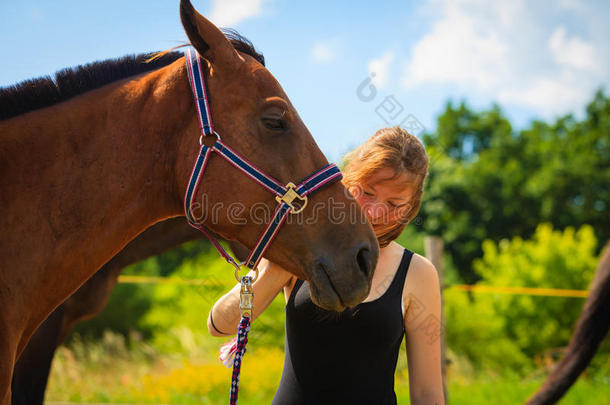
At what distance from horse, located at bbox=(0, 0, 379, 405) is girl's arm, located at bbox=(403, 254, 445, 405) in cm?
29

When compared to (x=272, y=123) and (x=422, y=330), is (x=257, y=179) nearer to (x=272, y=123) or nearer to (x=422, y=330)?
(x=272, y=123)

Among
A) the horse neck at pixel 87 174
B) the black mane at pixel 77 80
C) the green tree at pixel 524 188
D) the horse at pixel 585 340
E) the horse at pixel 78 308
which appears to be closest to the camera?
the horse neck at pixel 87 174

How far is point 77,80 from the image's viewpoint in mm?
1811

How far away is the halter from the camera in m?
1.70

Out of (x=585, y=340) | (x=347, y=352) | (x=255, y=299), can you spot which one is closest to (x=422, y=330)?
(x=347, y=352)

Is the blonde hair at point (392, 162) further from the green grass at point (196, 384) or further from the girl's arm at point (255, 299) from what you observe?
the green grass at point (196, 384)

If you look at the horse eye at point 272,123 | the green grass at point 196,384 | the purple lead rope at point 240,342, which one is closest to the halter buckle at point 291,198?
the horse eye at point 272,123

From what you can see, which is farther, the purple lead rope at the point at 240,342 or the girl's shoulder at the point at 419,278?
the girl's shoulder at the point at 419,278

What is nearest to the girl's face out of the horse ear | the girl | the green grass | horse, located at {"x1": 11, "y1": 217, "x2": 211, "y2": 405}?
the girl

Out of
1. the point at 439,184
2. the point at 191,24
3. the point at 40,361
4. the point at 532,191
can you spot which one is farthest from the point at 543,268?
the point at 532,191

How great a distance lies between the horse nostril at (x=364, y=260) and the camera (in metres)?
1.66

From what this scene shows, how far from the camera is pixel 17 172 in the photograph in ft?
5.33

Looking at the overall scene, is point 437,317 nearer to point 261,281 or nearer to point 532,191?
point 261,281

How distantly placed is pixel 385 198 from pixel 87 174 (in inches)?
44.2
